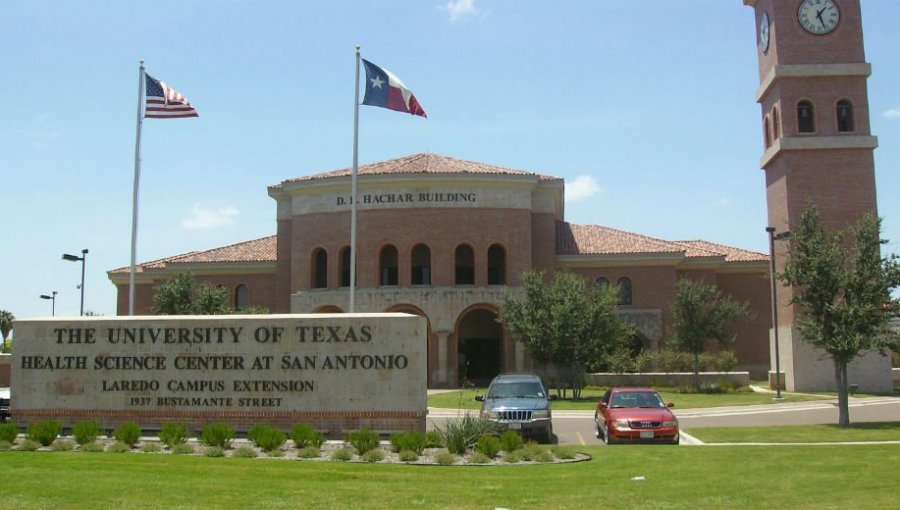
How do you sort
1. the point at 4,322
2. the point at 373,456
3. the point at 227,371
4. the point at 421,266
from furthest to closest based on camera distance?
1. the point at 4,322
2. the point at 421,266
3. the point at 227,371
4. the point at 373,456

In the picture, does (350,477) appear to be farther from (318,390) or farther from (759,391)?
(759,391)

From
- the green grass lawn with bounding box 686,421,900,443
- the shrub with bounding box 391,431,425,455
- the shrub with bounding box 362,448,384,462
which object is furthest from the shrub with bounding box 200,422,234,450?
the green grass lawn with bounding box 686,421,900,443

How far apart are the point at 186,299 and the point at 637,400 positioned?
29.3 metres

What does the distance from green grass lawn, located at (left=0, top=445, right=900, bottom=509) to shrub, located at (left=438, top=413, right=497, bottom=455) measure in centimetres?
177

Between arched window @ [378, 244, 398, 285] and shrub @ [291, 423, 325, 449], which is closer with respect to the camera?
shrub @ [291, 423, 325, 449]

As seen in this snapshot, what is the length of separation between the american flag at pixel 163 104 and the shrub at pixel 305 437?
13280 millimetres

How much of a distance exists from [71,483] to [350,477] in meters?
3.88

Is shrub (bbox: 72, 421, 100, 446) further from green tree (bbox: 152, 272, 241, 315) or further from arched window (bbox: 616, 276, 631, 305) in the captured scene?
arched window (bbox: 616, 276, 631, 305)

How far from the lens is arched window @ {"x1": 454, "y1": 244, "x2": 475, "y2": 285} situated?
47.1 metres

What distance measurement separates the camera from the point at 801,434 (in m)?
20.9

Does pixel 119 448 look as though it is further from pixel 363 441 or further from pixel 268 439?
pixel 363 441

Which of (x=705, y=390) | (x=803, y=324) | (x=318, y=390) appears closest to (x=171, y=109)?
(x=318, y=390)

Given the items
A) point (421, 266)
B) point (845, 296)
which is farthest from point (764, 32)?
point (845, 296)

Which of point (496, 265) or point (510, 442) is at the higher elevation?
point (496, 265)
